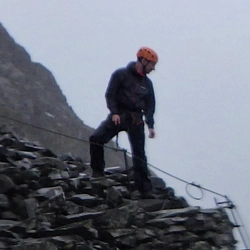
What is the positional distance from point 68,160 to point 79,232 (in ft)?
16.8

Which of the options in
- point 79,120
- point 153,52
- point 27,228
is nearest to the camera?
point 27,228

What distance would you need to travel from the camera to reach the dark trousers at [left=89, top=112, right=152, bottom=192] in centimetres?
1403

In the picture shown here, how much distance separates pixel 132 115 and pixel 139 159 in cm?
64

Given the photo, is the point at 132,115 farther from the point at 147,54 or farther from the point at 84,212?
the point at 84,212

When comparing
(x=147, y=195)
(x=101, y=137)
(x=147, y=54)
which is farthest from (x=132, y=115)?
(x=147, y=195)

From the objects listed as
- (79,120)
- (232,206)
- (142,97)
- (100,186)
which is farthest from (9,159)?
(79,120)

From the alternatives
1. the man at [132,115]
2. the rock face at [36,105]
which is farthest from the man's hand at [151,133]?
the rock face at [36,105]

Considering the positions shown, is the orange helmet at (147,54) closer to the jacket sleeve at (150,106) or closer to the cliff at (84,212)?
the jacket sleeve at (150,106)

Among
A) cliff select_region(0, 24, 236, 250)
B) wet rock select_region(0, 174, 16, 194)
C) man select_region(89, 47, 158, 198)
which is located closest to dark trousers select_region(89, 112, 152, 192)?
man select_region(89, 47, 158, 198)

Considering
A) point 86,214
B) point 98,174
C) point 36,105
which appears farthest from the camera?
point 36,105

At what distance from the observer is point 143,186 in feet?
46.0

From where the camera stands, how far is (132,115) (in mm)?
14047

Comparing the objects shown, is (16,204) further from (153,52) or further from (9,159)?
(153,52)

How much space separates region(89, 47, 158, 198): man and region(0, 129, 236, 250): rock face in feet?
1.05
